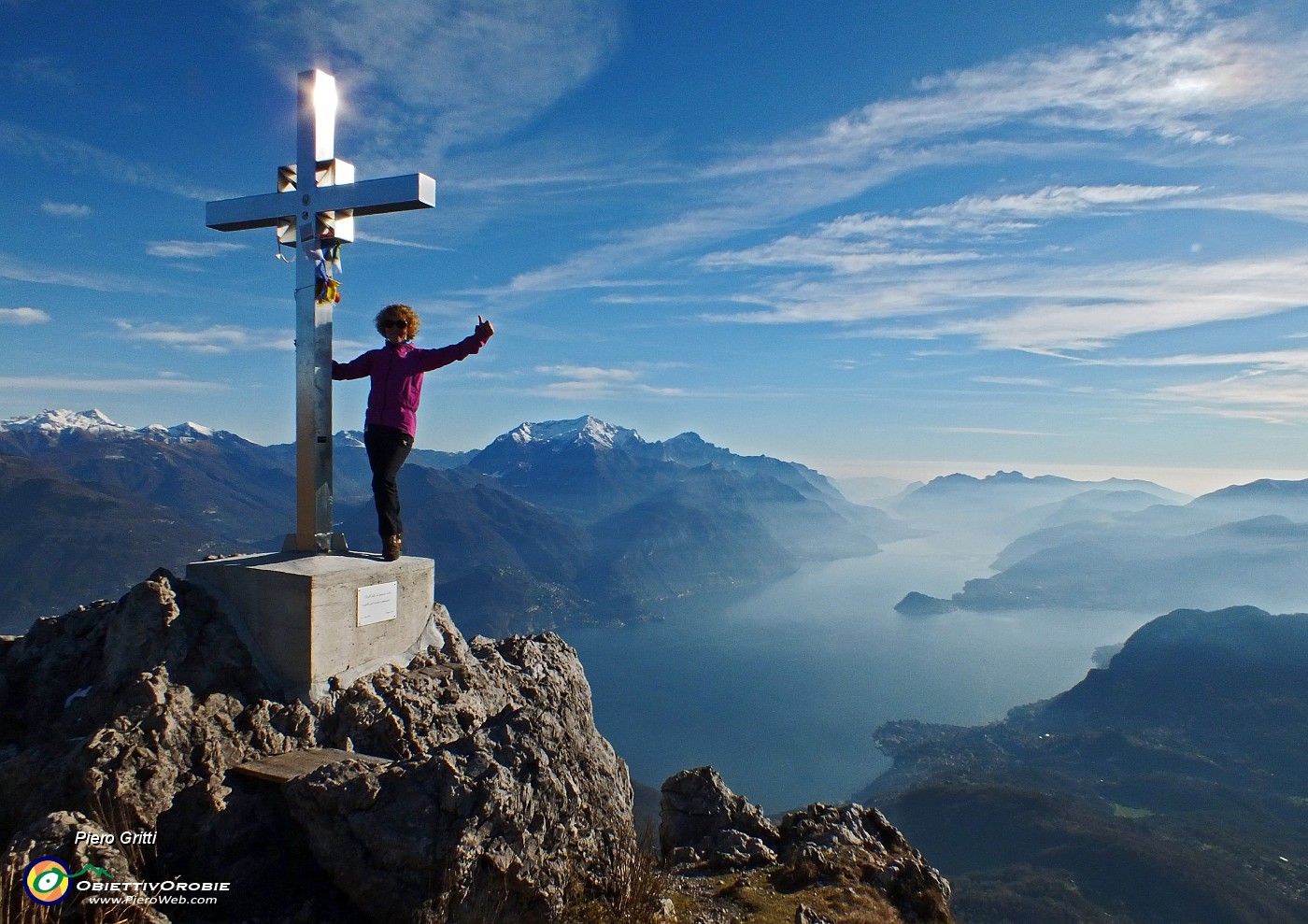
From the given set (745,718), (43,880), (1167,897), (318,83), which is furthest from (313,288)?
(745,718)

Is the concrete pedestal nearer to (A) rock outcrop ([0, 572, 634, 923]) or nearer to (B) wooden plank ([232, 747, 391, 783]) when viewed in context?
(A) rock outcrop ([0, 572, 634, 923])

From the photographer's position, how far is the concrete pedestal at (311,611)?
5887 mm

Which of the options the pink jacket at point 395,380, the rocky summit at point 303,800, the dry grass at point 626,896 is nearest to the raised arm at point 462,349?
the pink jacket at point 395,380

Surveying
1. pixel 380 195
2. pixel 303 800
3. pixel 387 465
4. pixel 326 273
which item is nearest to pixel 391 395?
pixel 387 465

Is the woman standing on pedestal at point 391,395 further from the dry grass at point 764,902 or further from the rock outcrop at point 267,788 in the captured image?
the dry grass at point 764,902

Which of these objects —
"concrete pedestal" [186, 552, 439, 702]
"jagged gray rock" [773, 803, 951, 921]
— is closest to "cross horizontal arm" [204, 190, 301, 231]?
"concrete pedestal" [186, 552, 439, 702]

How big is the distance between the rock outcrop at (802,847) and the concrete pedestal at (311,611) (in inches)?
129

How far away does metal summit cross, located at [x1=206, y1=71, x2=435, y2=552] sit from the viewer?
6.91m

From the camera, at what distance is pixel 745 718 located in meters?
157

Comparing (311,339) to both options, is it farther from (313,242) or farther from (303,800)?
(303,800)

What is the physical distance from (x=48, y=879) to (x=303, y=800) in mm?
1193

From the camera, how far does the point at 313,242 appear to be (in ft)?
22.7

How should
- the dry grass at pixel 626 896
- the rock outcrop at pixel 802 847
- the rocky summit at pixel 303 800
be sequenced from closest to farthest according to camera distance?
the rocky summit at pixel 303 800 → the dry grass at pixel 626 896 → the rock outcrop at pixel 802 847

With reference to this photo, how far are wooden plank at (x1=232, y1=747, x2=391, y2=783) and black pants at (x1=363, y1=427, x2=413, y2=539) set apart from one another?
1982 millimetres
